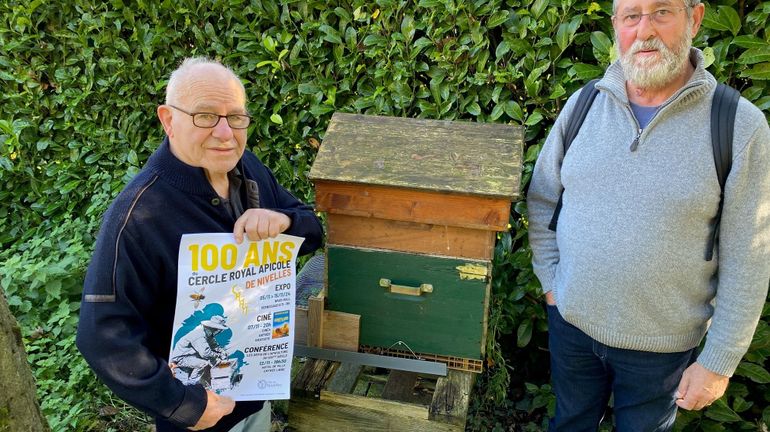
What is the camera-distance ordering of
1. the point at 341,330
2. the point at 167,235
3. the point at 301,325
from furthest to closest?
the point at 301,325 < the point at 341,330 < the point at 167,235

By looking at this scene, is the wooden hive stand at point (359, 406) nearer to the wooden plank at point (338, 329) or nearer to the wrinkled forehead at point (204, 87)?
the wooden plank at point (338, 329)

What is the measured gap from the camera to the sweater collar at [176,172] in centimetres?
163

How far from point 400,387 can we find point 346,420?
0.33 meters

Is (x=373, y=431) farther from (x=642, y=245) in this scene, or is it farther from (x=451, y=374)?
(x=642, y=245)

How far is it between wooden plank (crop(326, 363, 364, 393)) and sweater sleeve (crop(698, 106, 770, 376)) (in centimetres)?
121

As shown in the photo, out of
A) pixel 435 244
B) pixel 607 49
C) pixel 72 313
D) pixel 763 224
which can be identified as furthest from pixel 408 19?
pixel 72 313

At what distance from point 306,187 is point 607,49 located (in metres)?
1.82

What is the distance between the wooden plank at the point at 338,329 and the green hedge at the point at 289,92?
817mm

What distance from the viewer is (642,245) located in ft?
5.80

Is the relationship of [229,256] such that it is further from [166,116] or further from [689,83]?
[689,83]

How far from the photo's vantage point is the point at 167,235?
160cm

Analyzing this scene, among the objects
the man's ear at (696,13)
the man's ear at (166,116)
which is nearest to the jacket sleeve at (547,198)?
the man's ear at (696,13)

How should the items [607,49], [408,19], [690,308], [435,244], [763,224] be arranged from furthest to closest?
1. [408,19]
2. [607,49]
3. [435,244]
4. [690,308]
5. [763,224]

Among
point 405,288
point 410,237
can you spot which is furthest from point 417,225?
point 405,288
